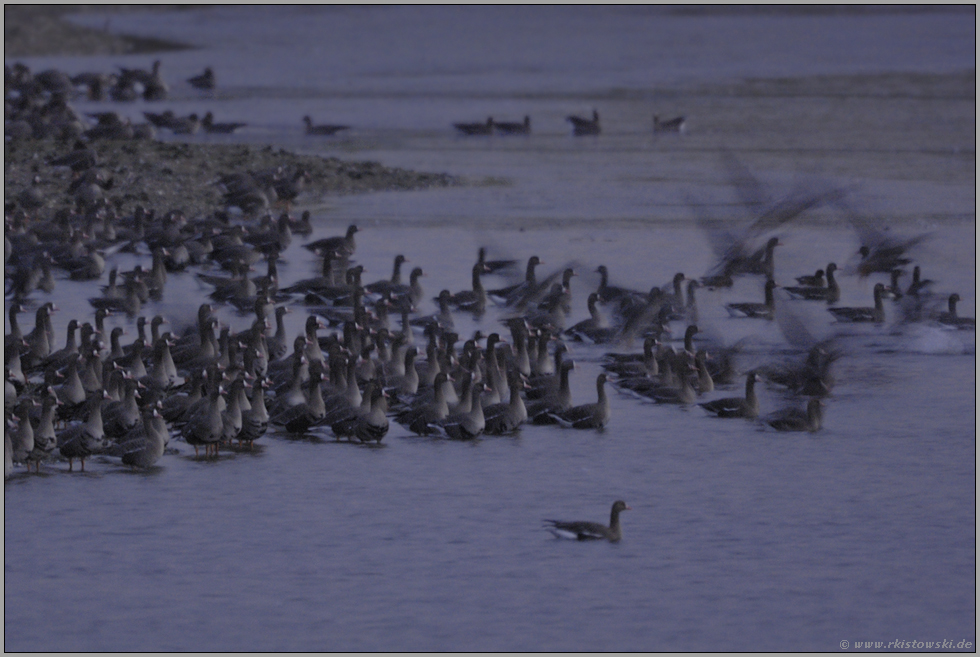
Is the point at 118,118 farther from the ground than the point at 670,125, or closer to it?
closer to it

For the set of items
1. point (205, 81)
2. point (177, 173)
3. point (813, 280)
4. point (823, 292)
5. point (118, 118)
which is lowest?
point (823, 292)

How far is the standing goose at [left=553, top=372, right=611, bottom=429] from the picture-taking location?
14.1 metres

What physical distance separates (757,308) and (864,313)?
1231 mm

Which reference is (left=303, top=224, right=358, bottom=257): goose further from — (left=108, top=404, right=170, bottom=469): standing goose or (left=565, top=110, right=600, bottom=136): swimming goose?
(left=565, top=110, right=600, bottom=136): swimming goose

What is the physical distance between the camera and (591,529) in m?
11.2

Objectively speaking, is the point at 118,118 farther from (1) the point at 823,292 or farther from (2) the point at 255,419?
(2) the point at 255,419

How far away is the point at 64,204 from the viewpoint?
2475 centimetres

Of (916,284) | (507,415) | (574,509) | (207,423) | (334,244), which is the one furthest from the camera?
(334,244)

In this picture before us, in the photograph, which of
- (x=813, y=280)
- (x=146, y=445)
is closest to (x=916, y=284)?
(x=813, y=280)

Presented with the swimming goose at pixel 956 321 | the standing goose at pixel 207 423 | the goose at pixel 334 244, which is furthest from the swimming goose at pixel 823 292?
the standing goose at pixel 207 423

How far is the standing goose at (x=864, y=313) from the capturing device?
18078 mm

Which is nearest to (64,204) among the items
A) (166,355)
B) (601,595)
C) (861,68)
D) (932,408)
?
(166,355)

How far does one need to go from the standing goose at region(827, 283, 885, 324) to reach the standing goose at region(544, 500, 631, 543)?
7596 millimetres

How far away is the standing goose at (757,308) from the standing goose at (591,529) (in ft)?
24.4
